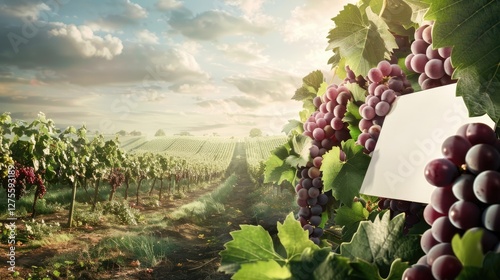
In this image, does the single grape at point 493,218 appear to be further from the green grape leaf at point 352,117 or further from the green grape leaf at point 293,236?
the green grape leaf at point 352,117

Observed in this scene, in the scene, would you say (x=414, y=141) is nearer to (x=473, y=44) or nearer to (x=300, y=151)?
(x=473, y=44)

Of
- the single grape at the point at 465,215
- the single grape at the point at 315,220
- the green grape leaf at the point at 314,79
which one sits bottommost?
the single grape at the point at 315,220

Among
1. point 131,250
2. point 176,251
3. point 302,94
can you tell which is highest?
point 302,94

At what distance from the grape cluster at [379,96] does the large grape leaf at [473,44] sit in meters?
0.21

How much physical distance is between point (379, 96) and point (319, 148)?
10.7 inches

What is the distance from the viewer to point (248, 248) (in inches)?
18.9

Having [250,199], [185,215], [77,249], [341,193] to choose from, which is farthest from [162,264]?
[250,199]

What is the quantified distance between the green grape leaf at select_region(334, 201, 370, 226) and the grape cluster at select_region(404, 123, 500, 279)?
1.41ft

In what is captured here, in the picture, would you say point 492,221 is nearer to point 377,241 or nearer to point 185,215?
point 377,241

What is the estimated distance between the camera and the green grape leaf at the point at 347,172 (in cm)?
76

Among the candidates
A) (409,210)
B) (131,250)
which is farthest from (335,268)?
(131,250)

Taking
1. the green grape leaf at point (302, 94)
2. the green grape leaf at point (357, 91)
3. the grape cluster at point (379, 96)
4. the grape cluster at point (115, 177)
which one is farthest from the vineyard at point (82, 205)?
the grape cluster at point (379, 96)

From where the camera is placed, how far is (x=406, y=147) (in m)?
0.49

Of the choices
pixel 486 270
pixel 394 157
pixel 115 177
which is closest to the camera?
pixel 486 270
